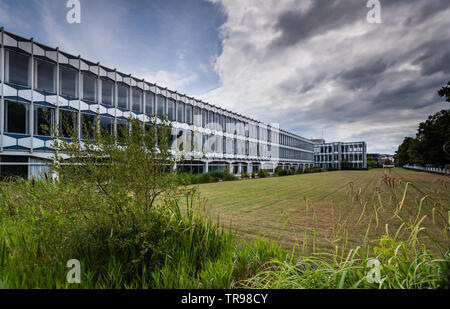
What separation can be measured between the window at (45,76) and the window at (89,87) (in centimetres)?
254

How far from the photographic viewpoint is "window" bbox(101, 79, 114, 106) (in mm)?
22875

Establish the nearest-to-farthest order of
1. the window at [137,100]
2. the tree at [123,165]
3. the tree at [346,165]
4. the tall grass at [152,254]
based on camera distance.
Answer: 1. the tall grass at [152,254]
2. the tree at [123,165]
3. the window at [137,100]
4. the tree at [346,165]

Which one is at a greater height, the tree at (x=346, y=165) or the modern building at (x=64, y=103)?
the modern building at (x=64, y=103)

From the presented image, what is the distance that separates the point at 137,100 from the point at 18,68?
10.9 m

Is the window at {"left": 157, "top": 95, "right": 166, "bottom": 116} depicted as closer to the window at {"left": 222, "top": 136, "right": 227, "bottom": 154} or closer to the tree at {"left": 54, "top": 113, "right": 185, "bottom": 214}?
the window at {"left": 222, "top": 136, "right": 227, "bottom": 154}

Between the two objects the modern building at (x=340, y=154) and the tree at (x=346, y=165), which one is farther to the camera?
the modern building at (x=340, y=154)

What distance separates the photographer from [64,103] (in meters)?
19.2

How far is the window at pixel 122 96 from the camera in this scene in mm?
24312

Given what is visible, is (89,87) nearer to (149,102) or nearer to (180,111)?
(149,102)

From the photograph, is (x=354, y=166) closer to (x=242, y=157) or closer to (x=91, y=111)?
(x=242, y=157)

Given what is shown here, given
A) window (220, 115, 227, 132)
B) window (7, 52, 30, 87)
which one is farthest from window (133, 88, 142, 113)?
window (220, 115, 227, 132)

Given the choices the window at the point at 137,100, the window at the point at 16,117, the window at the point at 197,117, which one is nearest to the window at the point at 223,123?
the window at the point at 197,117

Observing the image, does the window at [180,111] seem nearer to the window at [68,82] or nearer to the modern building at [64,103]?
the modern building at [64,103]

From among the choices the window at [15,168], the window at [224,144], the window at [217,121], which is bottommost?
the window at [15,168]
